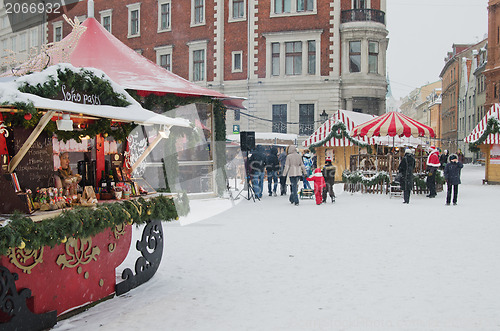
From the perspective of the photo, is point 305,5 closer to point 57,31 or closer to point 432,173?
point 432,173

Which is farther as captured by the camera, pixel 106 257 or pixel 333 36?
pixel 333 36

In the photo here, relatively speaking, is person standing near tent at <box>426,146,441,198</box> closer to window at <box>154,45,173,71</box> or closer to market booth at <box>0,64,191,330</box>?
market booth at <box>0,64,191,330</box>

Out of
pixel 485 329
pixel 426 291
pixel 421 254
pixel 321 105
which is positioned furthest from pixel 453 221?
pixel 321 105

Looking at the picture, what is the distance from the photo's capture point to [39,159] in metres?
5.34

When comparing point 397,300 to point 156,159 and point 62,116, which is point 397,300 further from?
point 156,159

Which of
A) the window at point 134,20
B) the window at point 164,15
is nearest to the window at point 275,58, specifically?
the window at point 164,15

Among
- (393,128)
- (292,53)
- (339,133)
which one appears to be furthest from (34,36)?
(393,128)

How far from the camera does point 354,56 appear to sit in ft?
104

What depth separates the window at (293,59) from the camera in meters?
32.4

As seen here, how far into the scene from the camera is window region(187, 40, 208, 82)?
112 feet

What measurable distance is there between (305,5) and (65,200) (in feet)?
96.2

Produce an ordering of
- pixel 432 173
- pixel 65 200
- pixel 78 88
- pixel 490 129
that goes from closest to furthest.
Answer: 1. pixel 65 200
2. pixel 78 88
3. pixel 432 173
4. pixel 490 129

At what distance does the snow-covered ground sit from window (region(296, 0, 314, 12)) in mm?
22685

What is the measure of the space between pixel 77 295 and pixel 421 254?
5.33 m
